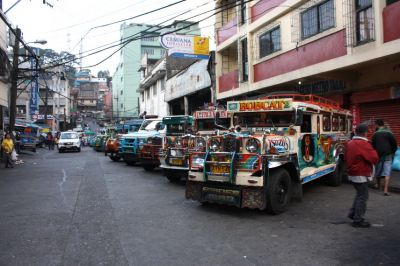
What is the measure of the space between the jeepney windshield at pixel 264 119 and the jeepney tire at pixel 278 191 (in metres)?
1.26

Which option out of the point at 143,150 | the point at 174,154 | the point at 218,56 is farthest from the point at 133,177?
the point at 218,56

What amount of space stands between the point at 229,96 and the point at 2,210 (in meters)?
15.0

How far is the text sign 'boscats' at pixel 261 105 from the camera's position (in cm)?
767

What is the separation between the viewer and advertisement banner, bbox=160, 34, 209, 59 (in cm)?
1642

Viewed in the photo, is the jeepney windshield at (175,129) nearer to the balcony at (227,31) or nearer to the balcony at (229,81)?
the balcony at (229,81)

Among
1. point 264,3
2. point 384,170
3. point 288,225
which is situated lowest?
point 288,225

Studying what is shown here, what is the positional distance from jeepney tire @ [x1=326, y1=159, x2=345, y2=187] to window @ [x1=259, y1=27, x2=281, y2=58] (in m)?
7.40

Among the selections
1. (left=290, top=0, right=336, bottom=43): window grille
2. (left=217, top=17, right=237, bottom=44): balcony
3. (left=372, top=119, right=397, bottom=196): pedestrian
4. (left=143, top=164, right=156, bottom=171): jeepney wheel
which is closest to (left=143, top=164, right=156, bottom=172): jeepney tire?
(left=143, top=164, right=156, bottom=171): jeepney wheel

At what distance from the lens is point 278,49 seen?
1625 cm

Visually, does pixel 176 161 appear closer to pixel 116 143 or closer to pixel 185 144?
pixel 185 144

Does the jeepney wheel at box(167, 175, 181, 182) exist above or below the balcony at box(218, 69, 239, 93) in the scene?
below

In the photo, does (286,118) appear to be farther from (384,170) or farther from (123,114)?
(123,114)

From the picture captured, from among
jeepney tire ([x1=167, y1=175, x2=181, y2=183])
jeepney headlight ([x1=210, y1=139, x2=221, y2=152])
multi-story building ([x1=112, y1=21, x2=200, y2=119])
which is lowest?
jeepney tire ([x1=167, y1=175, x2=181, y2=183])

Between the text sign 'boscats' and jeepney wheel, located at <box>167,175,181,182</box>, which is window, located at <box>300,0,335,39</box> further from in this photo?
jeepney wheel, located at <box>167,175,181,182</box>
